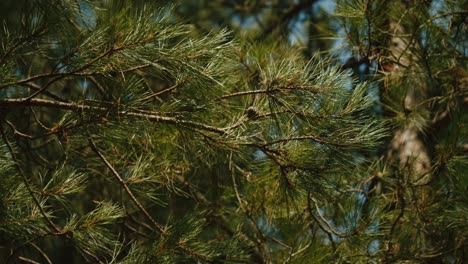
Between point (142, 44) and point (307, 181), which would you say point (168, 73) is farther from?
point (307, 181)

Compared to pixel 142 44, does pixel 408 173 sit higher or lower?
lower

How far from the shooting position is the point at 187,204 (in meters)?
2.35

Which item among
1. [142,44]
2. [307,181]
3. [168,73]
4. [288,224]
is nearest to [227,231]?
[288,224]

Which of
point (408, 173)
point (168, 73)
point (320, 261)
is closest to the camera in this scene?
point (168, 73)

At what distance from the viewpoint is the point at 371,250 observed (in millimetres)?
1602

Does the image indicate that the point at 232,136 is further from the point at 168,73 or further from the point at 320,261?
the point at 320,261

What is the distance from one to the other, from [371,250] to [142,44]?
729mm

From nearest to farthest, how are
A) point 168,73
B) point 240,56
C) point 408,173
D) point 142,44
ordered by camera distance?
point 142,44 → point 168,73 → point 408,173 → point 240,56

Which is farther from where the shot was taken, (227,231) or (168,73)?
(227,231)

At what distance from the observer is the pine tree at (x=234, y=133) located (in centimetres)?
127

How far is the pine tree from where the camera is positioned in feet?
4.15

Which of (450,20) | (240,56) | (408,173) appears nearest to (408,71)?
(450,20)

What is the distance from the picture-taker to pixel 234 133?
1.34 m

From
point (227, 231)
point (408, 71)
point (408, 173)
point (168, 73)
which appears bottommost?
point (227, 231)
